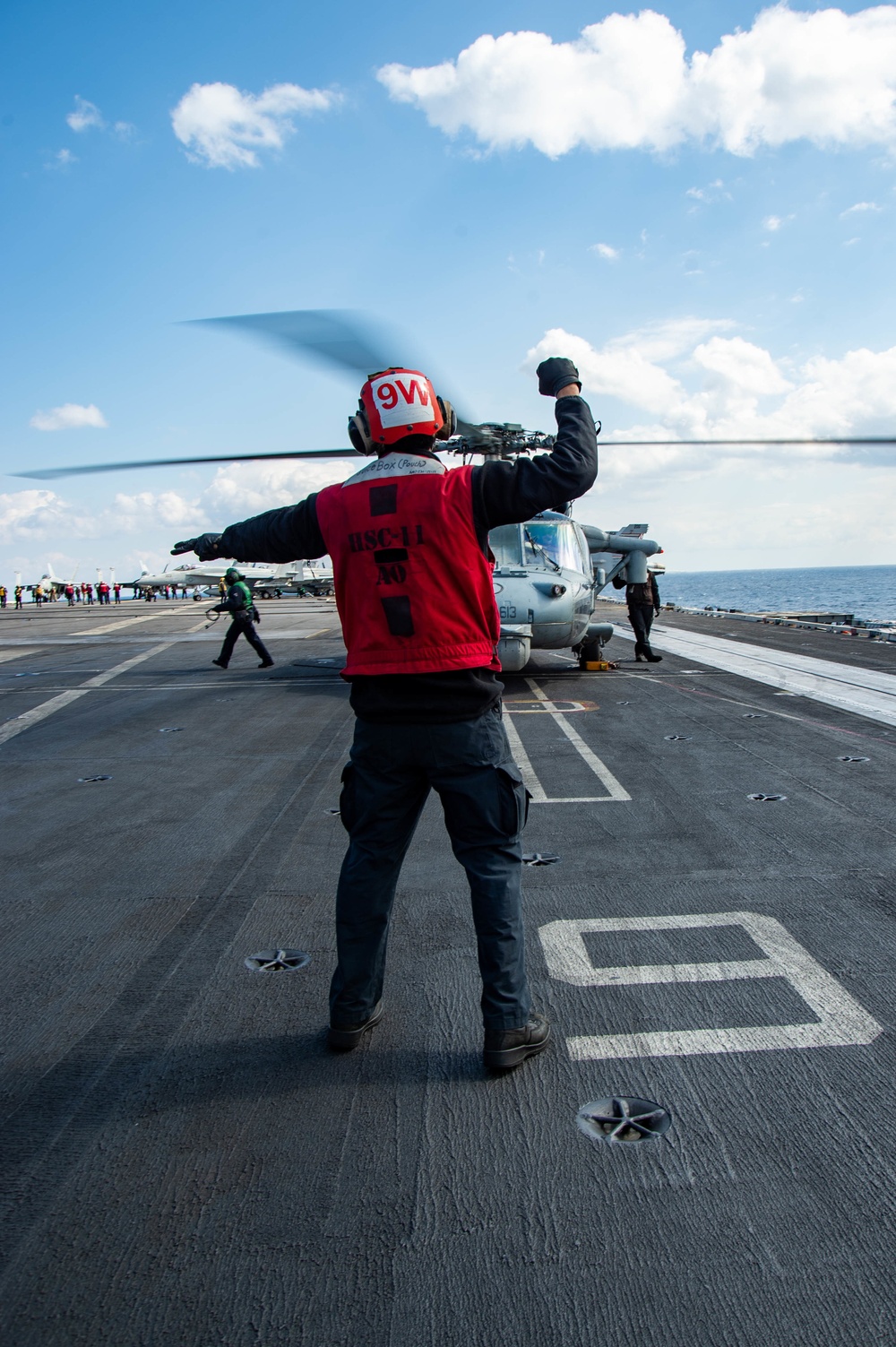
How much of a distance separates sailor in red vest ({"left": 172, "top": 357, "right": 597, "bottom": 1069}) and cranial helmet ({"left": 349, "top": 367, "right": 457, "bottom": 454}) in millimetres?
137

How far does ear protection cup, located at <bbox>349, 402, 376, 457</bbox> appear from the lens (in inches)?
126

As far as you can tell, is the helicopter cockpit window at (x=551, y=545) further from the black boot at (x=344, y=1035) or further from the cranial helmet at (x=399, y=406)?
the black boot at (x=344, y=1035)

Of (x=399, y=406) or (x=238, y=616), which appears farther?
(x=238, y=616)

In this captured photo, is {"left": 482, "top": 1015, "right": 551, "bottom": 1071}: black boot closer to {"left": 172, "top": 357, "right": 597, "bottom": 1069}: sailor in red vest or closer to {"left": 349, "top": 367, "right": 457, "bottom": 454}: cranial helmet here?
{"left": 172, "top": 357, "right": 597, "bottom": 1069}: sailor in red vest

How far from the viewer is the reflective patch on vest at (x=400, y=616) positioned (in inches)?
112

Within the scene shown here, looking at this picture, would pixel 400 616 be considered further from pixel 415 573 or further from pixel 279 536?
pixel 279 536

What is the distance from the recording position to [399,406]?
3023mm

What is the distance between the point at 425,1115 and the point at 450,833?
815 mm

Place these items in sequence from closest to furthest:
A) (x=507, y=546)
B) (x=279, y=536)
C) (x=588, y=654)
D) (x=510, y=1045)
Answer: (x=510, y=1045) → (x=279, y=536) → (x=507, y=546) → (x=588, y=654)

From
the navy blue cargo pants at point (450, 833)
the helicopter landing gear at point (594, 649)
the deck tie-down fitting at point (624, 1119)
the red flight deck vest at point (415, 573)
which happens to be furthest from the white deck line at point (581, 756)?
the helicopter landing gear at point (594, 649)

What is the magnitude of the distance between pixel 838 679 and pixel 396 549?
10819 millimetres

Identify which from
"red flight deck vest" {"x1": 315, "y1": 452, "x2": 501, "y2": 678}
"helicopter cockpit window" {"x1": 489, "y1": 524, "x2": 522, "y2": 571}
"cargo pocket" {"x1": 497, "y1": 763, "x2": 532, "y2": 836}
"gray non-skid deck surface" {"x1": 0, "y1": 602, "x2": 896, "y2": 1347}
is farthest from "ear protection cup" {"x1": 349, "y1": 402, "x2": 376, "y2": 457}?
"helicopter cockpit window" {"x1": 489, "y1": 524, "x2": 522, "y2": 571}

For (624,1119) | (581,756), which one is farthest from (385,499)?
(581,756)

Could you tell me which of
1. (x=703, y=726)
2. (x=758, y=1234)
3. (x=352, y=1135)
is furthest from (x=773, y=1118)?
(x=703, y=726)
